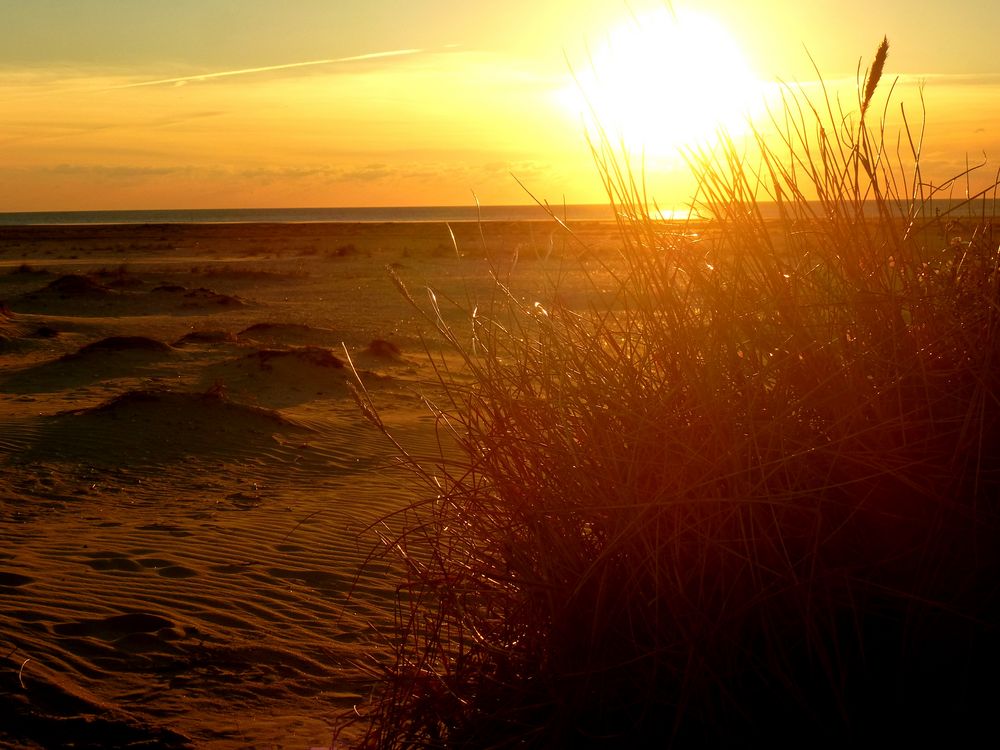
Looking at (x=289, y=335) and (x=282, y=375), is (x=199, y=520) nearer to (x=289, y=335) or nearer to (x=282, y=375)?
(x=282, y=375)

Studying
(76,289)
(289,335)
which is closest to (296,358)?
(289,335)

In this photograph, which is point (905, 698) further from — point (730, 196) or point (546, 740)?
point (730, 196)

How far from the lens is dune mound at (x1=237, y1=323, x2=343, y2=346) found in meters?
14.8

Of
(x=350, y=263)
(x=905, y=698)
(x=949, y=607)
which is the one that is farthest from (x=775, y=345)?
(x=350, y=263)

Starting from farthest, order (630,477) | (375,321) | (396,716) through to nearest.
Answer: (375,321) → (396,716) → (630,477)

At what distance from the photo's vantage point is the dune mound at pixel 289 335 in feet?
48.6

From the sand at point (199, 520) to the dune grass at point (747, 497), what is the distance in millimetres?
446

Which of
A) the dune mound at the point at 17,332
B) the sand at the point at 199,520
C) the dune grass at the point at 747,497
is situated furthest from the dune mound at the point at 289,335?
the dune grass at the point at 747,497

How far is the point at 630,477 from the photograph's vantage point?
272 cm

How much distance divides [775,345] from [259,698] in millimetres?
2574

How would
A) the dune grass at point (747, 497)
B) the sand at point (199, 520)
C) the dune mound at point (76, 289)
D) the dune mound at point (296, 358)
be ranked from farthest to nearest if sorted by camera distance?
the dune mound at point (76, 289)
the dune mound at point (296, 358)
the sand at point (199, 520)
the dune grass at point (747, 497)

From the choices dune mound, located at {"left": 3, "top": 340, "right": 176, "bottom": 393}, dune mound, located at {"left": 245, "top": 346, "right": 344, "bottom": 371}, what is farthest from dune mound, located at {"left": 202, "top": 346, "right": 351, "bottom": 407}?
dune mound, located at {"left": 3, "top": 340, "right": 176, "bottom": 393}

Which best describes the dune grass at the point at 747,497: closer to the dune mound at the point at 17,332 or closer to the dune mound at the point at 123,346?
the dune mound at the point at 123,346

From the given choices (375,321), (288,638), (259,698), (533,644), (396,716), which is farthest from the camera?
(375,321)
